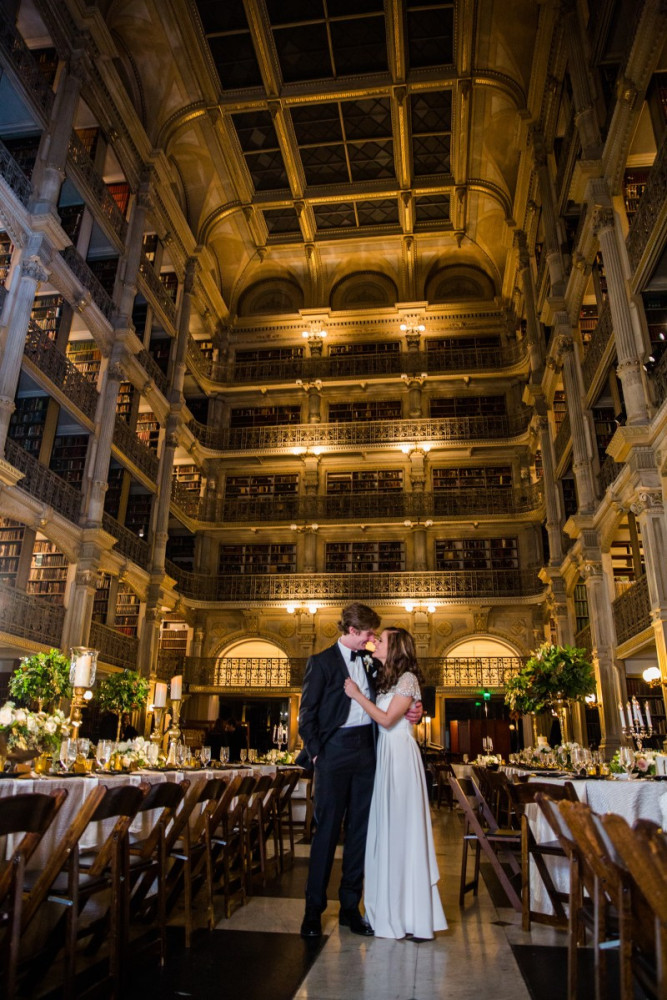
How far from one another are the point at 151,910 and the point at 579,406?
1017 centimetres

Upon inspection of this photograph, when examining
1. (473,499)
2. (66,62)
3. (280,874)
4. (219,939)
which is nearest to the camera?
(219,939)

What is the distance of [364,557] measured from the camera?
17.3 metres

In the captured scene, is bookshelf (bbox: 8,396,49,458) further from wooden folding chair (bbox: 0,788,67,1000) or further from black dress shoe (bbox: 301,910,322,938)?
wooden folding chair (bbox: 0,788,67,1000)

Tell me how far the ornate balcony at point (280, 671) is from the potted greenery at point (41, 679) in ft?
24.9

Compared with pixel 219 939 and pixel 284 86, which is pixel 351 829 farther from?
pixel 284 86

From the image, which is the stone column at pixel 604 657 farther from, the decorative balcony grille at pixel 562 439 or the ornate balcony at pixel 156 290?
the ornate balcony at pixel 156 290

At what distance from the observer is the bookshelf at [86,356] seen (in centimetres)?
1316

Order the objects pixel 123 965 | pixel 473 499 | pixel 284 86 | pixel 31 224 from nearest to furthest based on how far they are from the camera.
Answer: pixel 123 965 < pixel 31 224 < pixel 284 86 < pixel 473 499

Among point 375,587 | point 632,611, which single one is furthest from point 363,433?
point 632,611

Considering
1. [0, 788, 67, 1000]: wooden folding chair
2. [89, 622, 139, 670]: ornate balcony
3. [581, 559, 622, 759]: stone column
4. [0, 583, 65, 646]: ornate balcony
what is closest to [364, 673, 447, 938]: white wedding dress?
[0, 788, 67, 1000]: wooden folding chair

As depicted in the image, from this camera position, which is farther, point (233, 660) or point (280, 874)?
point (233, 660)

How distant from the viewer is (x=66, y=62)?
1086 cm

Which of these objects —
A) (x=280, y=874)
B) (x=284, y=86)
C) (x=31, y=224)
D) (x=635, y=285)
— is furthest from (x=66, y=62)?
(x=280, y=874)

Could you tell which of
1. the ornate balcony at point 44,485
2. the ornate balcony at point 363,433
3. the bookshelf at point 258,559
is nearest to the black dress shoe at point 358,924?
the ornate balcony at point 44,485
